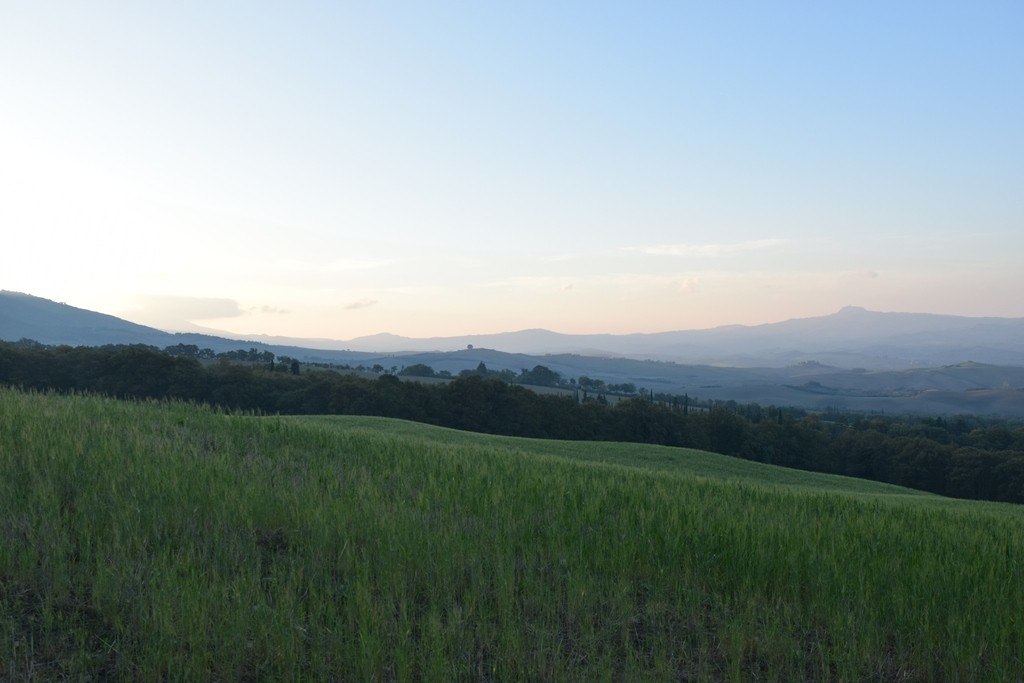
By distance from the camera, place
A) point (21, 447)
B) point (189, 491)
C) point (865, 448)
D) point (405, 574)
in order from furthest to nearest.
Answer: point (865, 448) < point (21, 447) < point (189, 491) < point (405, 574)

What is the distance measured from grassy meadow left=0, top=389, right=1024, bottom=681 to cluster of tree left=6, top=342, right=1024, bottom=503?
52216mm

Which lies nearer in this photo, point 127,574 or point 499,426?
point 127,574

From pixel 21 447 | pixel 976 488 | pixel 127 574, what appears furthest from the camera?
pixel 976 488

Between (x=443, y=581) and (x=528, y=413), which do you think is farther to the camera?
(x=528, y=413)

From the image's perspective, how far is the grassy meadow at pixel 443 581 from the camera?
4941mm

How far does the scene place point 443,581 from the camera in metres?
A: 6.07

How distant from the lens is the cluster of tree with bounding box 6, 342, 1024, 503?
57719 mm

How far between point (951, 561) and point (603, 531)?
11.9 ft

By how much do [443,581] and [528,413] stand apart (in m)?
60.1

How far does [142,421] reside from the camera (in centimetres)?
1220

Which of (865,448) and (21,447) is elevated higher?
(21,447)

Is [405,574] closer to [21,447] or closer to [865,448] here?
[21,447]

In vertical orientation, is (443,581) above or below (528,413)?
above

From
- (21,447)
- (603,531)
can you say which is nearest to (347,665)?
(603,531)
